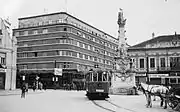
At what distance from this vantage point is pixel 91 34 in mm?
65875

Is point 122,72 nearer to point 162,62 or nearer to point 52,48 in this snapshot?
point 162,62

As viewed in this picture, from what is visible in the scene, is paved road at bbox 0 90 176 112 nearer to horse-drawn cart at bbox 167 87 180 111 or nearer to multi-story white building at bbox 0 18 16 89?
horse-drawn cart at bbox 167 87 180 111

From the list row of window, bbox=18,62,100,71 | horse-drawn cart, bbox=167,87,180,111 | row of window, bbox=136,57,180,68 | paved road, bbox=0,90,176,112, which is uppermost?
row of window, bbox=136,57,180,68

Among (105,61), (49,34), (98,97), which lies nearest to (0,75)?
(98,97)

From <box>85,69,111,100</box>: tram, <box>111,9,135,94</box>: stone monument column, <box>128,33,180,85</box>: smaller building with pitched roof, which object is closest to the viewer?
<box>85,69,111,100</box>: tram

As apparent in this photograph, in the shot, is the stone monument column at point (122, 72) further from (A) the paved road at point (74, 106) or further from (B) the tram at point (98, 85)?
(A) the paved road at point (74, 106)

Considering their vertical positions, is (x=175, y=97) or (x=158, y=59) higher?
(x=158, y=59)

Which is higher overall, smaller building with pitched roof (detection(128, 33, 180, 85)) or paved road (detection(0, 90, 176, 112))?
smaller building with pitched roof (detection(128, 33, 180, 85))

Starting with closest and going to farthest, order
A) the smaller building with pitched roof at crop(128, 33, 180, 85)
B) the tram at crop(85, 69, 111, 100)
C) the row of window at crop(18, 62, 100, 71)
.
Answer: the tram at crop(85, 69, 111, 100), the smaller building with pitched roof at crop(128, 33, 180, 85), the row of window at crop(18, 62, 100, 71)

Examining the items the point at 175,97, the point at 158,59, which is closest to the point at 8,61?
the point at 158,59

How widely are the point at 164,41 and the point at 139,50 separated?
16.8 feet

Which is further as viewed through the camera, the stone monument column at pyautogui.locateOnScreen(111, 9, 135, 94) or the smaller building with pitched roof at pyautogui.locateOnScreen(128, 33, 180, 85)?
the smaller building with pitched roof at pyautogui.locateOnScreen(128, 33, 180, 85)

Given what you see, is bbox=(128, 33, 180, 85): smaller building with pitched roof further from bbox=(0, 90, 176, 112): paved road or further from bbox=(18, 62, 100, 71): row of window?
bbox=(0, 90, 176, 112): paved road

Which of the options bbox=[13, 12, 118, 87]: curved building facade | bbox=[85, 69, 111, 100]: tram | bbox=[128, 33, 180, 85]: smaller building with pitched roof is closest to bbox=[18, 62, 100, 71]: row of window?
bbox=[13, 12, 118, 87]: curved building facade
